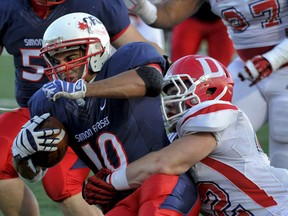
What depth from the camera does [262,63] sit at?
15.6 ft

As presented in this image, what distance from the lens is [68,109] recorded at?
384 cm

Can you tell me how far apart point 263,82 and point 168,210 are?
5.40ft

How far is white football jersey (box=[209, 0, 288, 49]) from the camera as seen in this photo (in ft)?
15.8

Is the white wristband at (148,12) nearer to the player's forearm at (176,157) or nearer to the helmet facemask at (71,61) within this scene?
the helmet facemask at (71,61)

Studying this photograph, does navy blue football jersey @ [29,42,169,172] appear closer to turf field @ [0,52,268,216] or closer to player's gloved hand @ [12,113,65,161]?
player's gloved hand @ [12,113,65,161]

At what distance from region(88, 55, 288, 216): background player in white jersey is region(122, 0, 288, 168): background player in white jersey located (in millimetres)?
1134

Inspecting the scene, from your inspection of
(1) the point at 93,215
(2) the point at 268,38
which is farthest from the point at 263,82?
(1) the point at 93,215

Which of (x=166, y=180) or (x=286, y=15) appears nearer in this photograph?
(x=166, y=180)

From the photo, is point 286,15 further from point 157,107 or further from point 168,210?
point 168,210

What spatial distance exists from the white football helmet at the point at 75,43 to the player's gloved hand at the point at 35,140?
0.77 feet

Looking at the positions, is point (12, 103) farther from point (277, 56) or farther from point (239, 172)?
point (239, 172)

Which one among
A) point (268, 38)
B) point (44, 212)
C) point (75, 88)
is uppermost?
point (75, 88)

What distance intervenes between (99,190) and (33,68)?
1350mm

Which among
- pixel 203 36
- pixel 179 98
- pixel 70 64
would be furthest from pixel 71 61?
pixel 203 36
